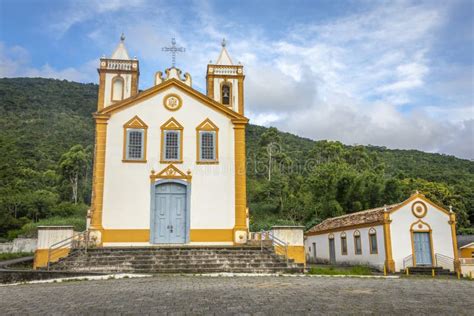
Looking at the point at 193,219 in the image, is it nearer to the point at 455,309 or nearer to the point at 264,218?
the point at 455,309

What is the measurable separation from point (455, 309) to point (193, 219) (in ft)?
39.1

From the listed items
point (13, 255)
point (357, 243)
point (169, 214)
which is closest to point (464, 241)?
point (357, 243)

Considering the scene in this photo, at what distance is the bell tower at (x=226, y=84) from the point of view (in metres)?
20.7

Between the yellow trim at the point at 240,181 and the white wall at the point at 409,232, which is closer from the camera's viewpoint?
the yellow trim at the point at 240,181

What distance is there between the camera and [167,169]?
726 inches

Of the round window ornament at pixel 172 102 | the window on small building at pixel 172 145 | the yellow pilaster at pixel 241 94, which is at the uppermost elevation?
the yellow pilaster at pixel 241 94

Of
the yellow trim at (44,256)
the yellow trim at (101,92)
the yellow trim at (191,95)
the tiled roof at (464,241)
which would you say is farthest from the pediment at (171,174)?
the tiled roof at (464,241)

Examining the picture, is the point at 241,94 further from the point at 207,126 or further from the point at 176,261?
the point at 176,261

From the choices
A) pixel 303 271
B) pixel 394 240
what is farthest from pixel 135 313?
pixel 394 240

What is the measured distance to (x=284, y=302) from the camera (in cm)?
795

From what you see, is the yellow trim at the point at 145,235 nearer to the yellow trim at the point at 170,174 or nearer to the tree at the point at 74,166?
the yellow trim at the point at 170,174

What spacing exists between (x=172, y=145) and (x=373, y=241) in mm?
12019

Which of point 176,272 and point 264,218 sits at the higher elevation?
point 264,218

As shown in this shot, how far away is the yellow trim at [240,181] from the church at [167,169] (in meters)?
0.04
